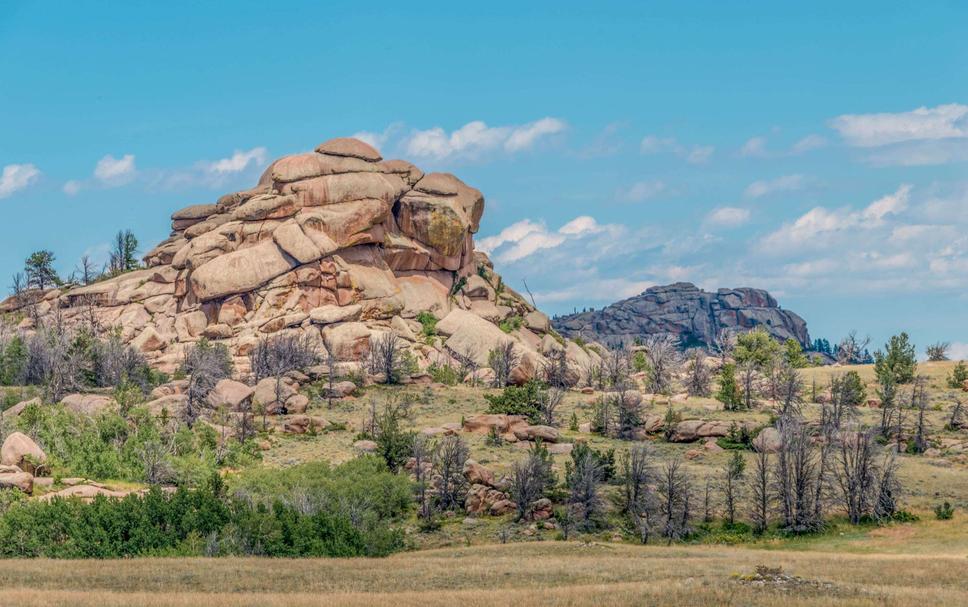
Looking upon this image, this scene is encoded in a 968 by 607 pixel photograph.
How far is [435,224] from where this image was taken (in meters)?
122

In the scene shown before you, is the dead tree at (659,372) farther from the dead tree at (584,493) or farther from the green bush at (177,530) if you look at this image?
the green bush at (177,530)

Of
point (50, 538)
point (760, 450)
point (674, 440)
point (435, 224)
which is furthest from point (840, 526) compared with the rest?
point (435, 224)

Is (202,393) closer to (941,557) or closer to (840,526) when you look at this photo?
(840,526)

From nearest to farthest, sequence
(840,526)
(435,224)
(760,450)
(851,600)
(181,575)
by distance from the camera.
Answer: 1. (851,600)
2. (181,575)
3. (840,526)
4. (760,450)
5. (435,224)

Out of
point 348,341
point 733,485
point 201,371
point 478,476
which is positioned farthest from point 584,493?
point 348,341

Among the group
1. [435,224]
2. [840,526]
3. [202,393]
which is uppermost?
[435,224]

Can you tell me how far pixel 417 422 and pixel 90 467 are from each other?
25.5 metres

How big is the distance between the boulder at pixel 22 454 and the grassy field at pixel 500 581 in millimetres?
23986

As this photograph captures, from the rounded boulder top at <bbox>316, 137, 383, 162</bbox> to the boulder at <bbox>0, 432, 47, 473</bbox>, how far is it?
6427 cm

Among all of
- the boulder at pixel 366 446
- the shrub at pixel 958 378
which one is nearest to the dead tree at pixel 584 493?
the boulder at pixel 366 446

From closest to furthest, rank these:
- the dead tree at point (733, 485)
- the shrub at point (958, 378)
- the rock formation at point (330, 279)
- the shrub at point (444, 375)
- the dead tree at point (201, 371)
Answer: the dead tree at point (733, 485) < the dead tree at point (201, 371) < the shrub at point (444, 375) < the shrub at point (958, 378) < the rock formation at point (330, 279)

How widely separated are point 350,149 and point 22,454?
6755cm

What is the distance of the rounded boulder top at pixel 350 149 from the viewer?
126m

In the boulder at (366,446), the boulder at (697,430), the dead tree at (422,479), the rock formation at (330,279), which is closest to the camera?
the dead tree at (422,479)
